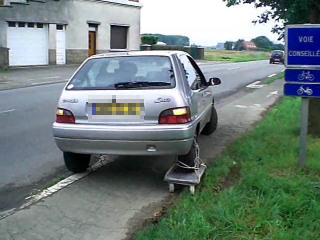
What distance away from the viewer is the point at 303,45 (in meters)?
5.75

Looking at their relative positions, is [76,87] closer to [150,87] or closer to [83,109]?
[83,109]

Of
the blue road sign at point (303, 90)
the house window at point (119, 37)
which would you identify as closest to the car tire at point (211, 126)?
the blue road sign at point (303, 90)

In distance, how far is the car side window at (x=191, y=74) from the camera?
630 cm

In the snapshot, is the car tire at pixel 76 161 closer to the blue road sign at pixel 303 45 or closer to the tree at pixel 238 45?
the blue road sign at pixel 303 45

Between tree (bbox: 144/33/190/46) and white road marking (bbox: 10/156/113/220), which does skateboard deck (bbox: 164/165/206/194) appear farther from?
tree (bbox: 144/33/190/46)

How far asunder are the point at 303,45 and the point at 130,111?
2.29 meters

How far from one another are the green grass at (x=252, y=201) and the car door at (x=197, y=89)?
769 mm

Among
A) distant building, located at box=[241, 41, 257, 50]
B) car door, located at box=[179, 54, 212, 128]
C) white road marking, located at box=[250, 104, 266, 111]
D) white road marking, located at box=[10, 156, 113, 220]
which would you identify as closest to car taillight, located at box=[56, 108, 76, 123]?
white road marking, located at box=[10, 156, 113, 220]

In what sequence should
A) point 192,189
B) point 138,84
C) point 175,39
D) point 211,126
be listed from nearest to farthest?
point 192,189 < point 138,84 < point 211,126 < point 175,39

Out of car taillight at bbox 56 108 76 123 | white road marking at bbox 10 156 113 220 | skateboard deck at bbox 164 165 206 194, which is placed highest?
car taillight at bbox 56 108 76 123

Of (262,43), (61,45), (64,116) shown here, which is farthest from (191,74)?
(262,43)

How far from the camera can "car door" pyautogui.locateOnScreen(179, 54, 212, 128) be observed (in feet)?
20.1

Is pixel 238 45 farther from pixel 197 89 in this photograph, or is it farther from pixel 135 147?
pixel 135 147

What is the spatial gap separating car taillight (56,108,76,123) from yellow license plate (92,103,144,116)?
30 centimetres
